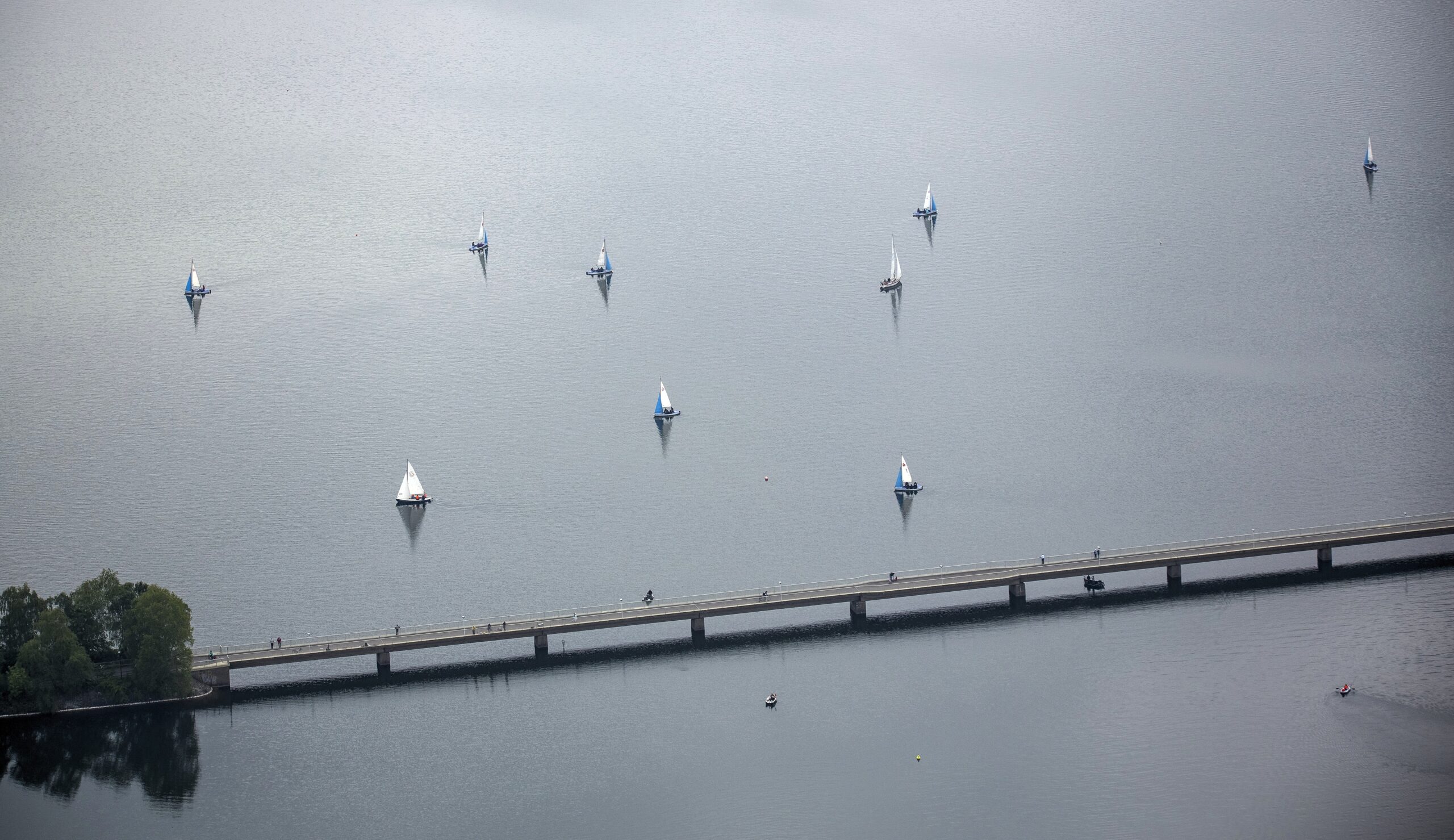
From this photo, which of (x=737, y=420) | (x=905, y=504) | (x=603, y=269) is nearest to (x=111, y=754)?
(x=905, y=504)

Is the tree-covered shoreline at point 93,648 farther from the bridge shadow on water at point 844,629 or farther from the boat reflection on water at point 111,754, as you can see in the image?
the bridge shadow on water at point 844,629

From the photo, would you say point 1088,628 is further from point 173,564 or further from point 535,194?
point 535,194

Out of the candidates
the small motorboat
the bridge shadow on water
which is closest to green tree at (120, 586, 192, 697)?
the bridge shadow on water

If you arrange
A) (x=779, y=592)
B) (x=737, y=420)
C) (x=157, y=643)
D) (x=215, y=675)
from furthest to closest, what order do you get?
(x=737, y=420)
(x=779, y=592)
(x=215, y=675)
(x=157, y=643)

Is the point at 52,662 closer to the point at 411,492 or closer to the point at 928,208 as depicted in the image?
the point at 411,492

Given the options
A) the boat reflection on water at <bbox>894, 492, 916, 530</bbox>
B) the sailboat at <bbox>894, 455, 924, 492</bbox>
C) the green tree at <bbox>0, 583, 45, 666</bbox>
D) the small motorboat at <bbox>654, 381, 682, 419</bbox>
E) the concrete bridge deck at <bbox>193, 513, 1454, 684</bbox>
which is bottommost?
the concrete bridge deck at <bbox>193, 513, 1454, 684</bbox>

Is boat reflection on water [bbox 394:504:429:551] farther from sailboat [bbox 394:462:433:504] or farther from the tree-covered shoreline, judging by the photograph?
the tree-covered shoreline

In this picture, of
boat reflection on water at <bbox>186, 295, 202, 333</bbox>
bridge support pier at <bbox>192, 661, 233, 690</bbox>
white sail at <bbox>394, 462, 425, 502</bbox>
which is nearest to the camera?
bridge support pier at <bbox>192, 661, 233, 690</bbox>

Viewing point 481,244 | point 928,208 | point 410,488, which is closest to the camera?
point 410,488
